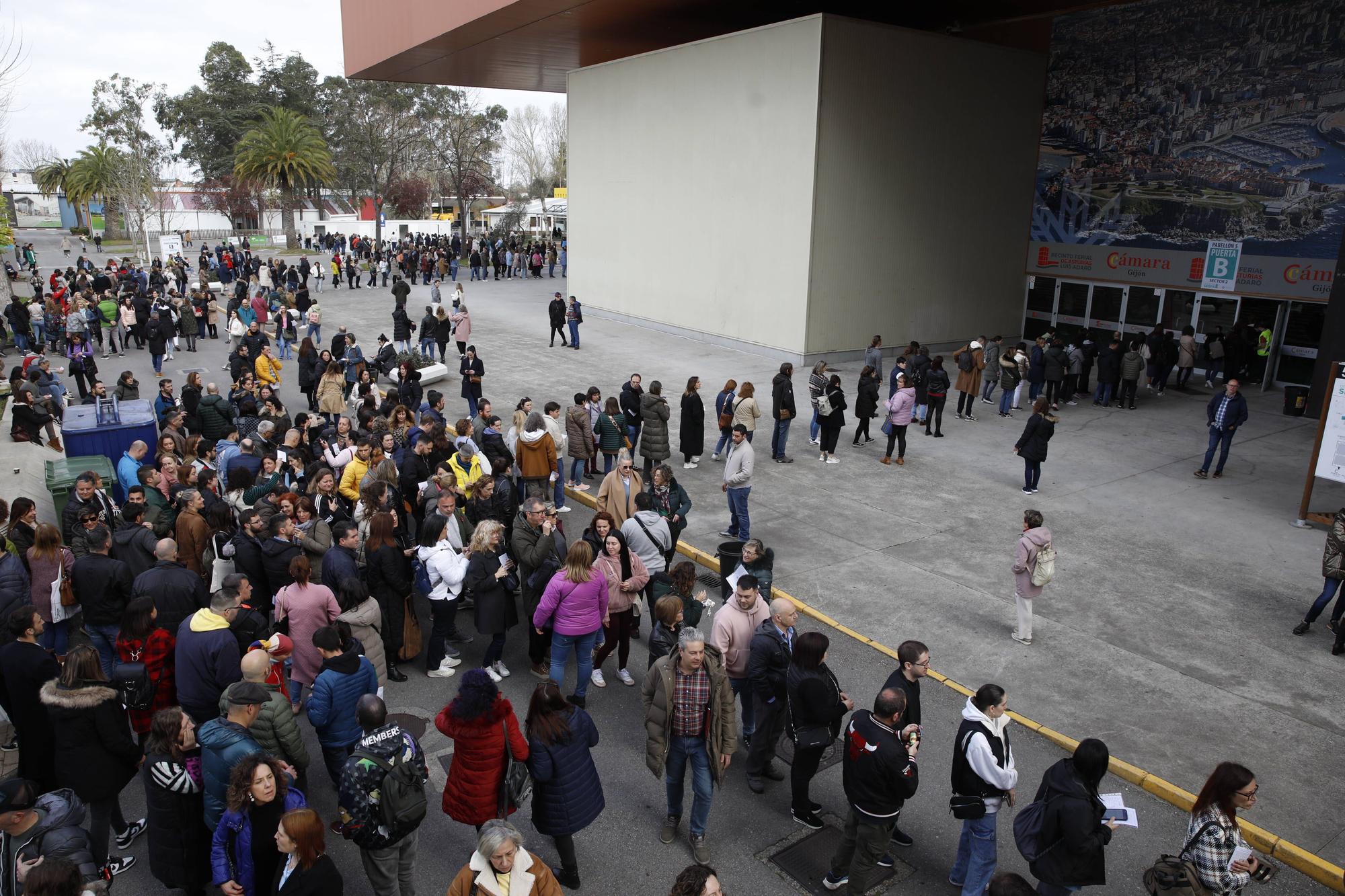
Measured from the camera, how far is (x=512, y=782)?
5012 millimetres

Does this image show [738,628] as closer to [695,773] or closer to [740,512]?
[695,773]

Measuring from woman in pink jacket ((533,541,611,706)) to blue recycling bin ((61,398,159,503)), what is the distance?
853 centimetres

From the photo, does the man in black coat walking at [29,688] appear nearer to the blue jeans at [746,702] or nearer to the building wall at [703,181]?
the blue jeans at [746,702]

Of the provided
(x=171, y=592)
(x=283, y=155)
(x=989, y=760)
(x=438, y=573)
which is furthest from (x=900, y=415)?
(x=283, y=155)

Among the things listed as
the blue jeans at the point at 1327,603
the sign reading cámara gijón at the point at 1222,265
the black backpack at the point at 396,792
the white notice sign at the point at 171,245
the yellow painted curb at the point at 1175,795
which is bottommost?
the yellow painted curb at the point at 1175,795

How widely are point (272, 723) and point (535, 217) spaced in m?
65.5

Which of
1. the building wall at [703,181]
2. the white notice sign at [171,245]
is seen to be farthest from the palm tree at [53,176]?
the building wall at [703,181]

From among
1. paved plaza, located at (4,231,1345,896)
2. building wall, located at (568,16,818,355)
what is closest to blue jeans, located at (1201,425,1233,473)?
paved plaza, located at (4,231,1345,896)

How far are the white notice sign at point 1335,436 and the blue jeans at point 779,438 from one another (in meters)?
7.39

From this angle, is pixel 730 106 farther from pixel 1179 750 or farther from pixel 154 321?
pixel 1179 750

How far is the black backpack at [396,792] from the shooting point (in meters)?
4.65

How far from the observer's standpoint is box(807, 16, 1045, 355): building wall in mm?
21609

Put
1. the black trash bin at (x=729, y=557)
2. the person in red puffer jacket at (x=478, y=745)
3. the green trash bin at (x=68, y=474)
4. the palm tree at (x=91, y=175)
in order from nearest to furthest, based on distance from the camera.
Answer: the person in red puffer jacket at (x=478, y=745) → the black trash bin at (x=729, y=557) → the green trash bin at (x=68, y=474) → the palm tree at (x=91, y=175)

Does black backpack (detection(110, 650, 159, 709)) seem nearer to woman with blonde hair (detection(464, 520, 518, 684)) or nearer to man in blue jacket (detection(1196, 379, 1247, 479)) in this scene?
woman with blonde hair (detection(464, 520, 518, 684))
